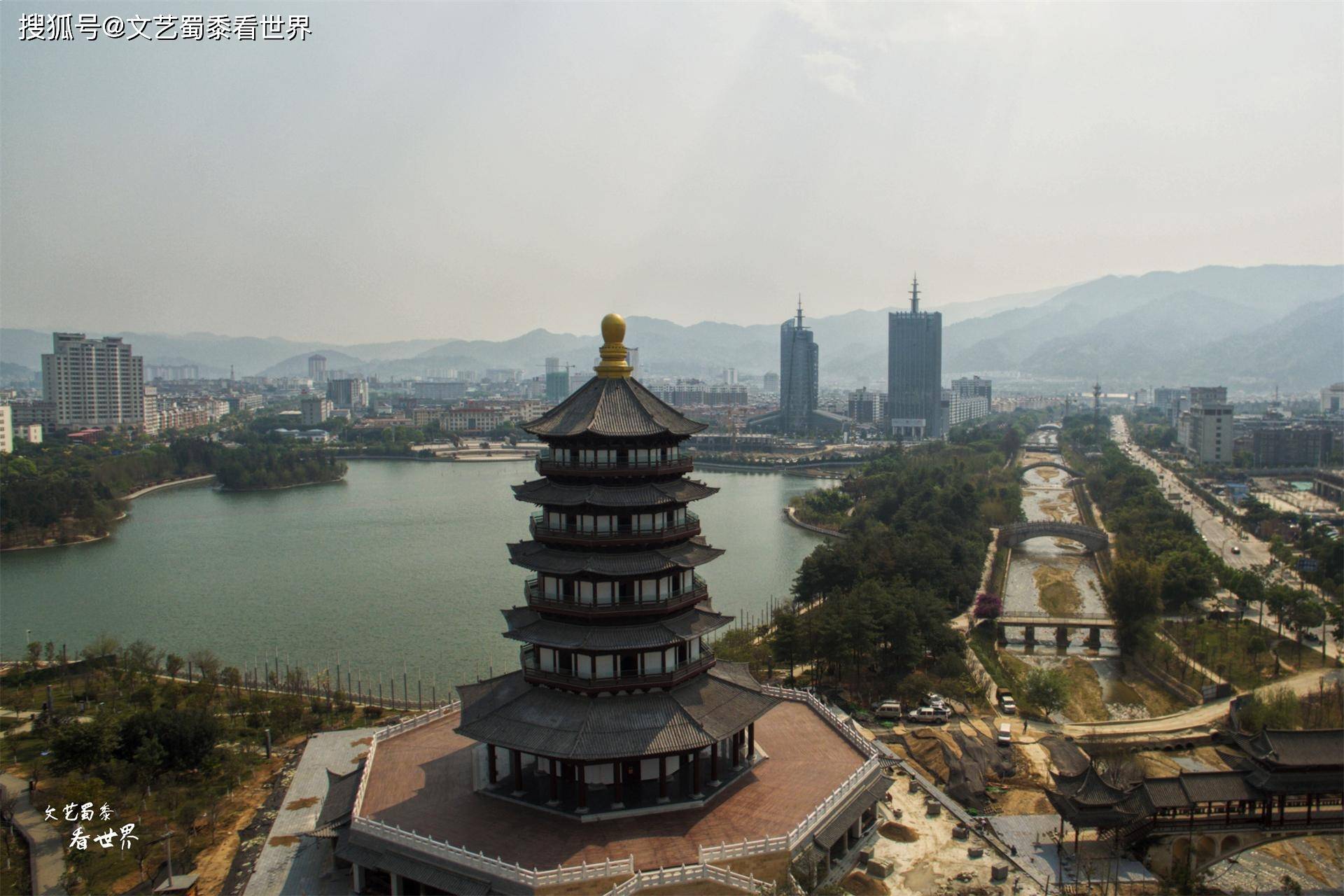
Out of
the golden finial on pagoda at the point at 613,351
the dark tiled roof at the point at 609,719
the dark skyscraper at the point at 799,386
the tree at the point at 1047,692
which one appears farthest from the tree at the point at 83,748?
the dark skyscraper at the point at 799,386

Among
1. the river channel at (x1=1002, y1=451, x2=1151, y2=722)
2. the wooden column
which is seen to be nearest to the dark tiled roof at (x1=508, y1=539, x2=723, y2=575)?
the wooden column

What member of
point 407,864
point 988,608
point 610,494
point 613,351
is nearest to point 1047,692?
point 988,608

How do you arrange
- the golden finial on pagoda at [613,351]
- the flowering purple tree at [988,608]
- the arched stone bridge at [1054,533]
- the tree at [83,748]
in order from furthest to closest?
the arched stone bridge at [1054,533], the flowering purple tree at [988,608], the tree at [83,748], the golden finial on pagoda at [613,351]

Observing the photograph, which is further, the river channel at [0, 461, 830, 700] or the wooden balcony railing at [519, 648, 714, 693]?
the river channel at [0, 461, 830, 700]

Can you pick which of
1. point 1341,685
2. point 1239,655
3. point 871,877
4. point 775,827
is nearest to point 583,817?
point 775,827

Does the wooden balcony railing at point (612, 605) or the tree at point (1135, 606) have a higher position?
the wooden balcony railing at point (612, 605)

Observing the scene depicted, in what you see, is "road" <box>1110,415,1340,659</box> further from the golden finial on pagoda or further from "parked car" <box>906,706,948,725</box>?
the golden finial on pagoda

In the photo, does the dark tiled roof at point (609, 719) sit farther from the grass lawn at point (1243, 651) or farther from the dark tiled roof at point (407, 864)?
the grass lawn at point (1243, 651)
